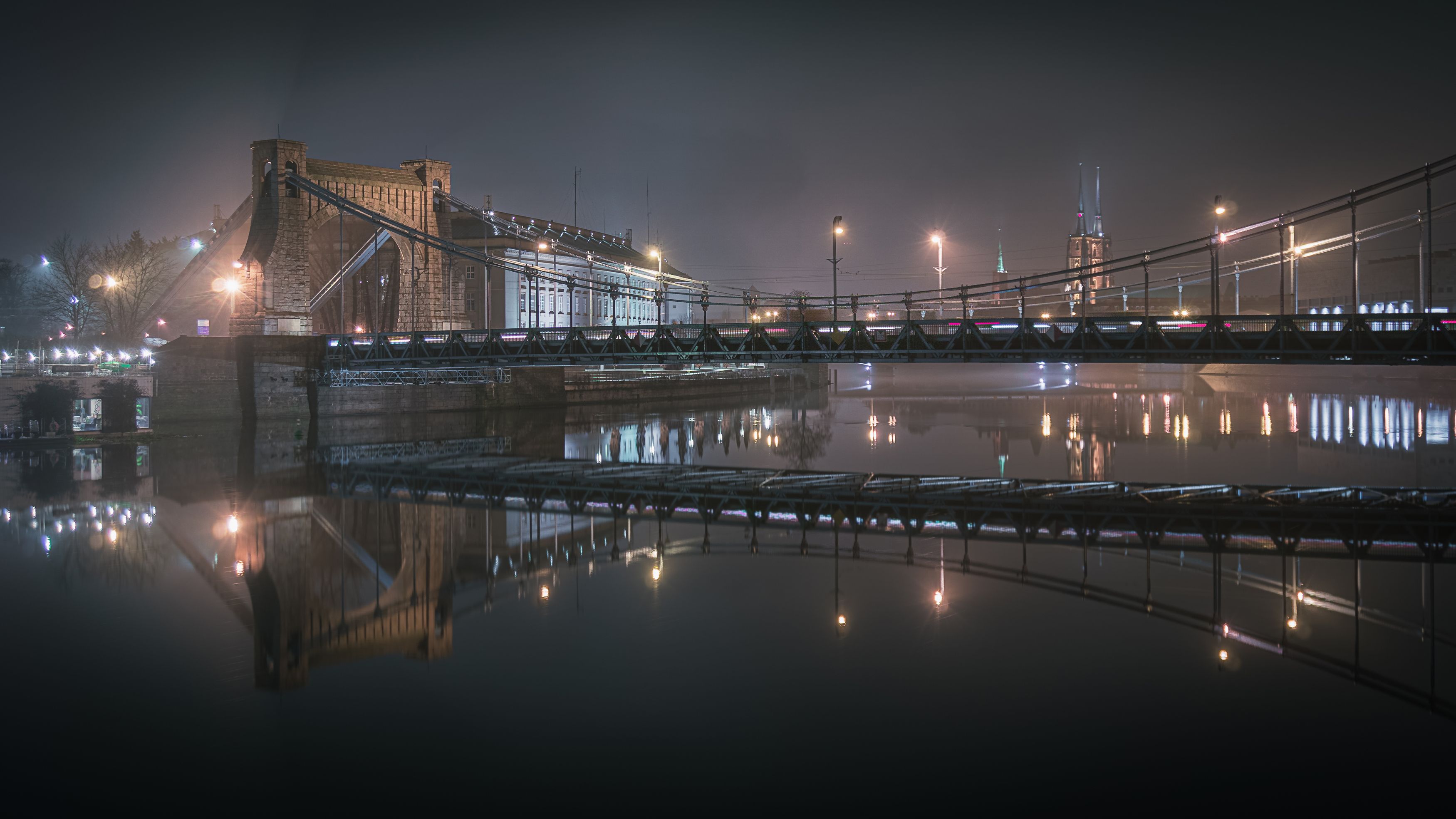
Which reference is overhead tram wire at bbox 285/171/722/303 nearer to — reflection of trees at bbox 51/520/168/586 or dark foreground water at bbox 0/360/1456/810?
reflection of trees at bbox 51/520/168/586

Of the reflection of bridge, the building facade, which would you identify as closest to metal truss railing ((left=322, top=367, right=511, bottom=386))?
the building facade

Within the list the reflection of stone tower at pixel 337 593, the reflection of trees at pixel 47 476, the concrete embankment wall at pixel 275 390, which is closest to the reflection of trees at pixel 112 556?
the reflection of stone tower at pixel 337 593

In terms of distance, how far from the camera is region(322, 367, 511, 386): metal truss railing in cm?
4191

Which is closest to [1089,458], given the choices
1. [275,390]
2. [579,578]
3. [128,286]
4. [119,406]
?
[579,578]

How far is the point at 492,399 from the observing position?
49.2 metres

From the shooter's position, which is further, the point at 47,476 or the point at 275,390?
the point at 275,390

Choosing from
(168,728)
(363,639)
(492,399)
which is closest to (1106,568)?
(363,639)

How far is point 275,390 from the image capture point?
4134 centimetres

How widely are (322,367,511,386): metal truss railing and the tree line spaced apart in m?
26.9

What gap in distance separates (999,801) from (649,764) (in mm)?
2348

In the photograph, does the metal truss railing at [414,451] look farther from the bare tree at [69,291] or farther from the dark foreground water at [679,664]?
the bare tree at [69,291]

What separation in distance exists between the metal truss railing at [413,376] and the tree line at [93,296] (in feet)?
88.2

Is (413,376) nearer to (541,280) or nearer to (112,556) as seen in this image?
(541,280)

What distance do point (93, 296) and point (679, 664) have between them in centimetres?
7549
